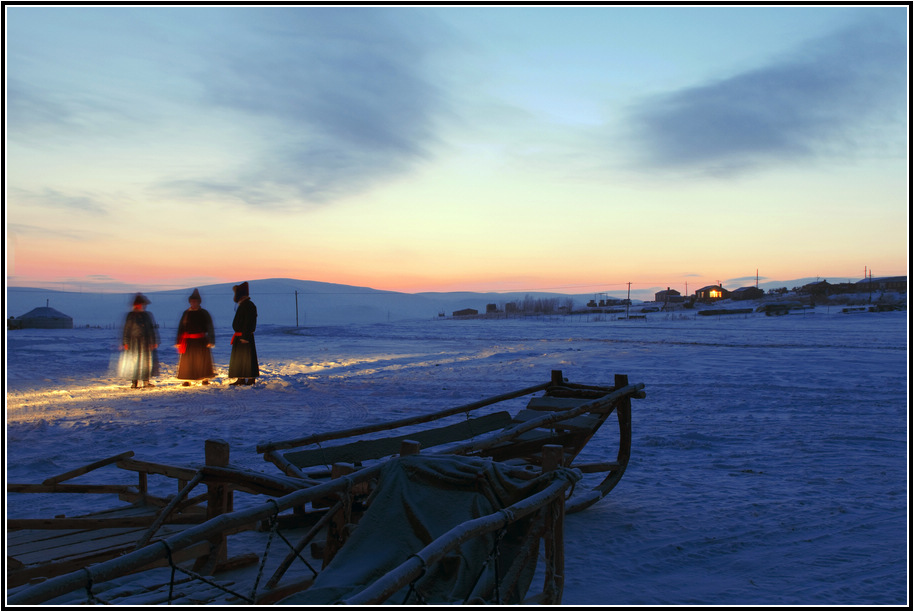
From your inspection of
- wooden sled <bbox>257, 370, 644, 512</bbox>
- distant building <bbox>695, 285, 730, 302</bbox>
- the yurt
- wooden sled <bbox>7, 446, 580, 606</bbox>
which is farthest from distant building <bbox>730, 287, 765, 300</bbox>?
wooden sled <bbox>7, 446, 580, 606</bbox>

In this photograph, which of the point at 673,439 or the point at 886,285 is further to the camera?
the point at 886,285

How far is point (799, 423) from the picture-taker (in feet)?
26.1

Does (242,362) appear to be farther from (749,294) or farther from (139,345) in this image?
(749,294)

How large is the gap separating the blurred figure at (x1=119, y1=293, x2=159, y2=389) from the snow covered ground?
42 centimetres

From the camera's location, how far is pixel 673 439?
7195 mm

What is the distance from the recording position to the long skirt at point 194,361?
11.5m

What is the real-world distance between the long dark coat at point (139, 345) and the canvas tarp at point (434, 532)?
959 cm

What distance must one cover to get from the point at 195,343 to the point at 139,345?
977 mm

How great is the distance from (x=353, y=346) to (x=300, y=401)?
1148 cm

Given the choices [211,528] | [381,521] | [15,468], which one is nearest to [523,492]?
[381,521]

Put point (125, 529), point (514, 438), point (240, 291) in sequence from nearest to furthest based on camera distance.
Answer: point (125, 529) < point (514, 438) < point (240, 291)

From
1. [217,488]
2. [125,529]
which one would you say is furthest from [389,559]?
[125,529]

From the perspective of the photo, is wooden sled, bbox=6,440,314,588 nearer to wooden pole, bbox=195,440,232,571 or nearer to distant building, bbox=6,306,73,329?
wooden pole, bbox=195,440,232,571

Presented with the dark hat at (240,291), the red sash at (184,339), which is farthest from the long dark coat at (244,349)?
the red sash at (184,339)
